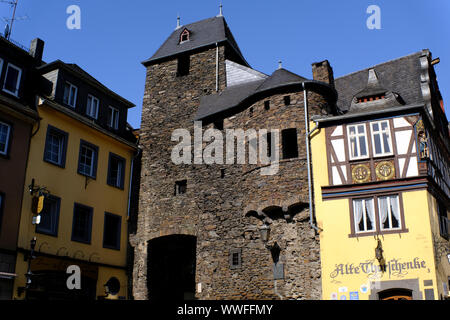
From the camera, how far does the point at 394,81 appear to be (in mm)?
21188

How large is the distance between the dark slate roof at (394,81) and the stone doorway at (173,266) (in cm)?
917

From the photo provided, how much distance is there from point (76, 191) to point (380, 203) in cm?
1083

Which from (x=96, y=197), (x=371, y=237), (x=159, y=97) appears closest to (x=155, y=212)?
(x=96, y=197)

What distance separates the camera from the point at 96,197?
19.3 m

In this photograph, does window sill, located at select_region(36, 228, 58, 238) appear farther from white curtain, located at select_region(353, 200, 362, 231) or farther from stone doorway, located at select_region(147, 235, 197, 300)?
white curtain, located at select_region(353, 200, 362, 231)

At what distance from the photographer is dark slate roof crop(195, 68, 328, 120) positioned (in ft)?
61.9

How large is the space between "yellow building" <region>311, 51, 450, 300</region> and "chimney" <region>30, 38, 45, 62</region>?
11116 mm

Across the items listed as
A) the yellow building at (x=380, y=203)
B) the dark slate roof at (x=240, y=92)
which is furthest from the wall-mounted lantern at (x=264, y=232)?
the dark slate roof at (x=240, y=92)

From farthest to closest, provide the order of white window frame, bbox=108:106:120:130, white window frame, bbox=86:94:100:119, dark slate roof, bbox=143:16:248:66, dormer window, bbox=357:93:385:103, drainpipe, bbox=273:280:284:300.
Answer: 1. dark slate roof, bbox=143:16:248:66
2. white window frame, bbox=108:106:120:130
3. white window frame, bbox=86:94:100:119
4. dormer window, bbox=357:93:385:103
5. drainpipe, bbox=273:280:284:300

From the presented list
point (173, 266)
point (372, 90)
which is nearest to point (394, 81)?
point (372, 90)

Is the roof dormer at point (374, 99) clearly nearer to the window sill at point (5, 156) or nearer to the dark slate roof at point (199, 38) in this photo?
the dark slate roof at point (199, 38)

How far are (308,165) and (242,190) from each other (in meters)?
2.87

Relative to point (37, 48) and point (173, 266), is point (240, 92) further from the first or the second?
point (37, 48)

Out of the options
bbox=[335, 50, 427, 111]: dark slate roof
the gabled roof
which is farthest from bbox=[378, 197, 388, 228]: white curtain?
the gabled roof
